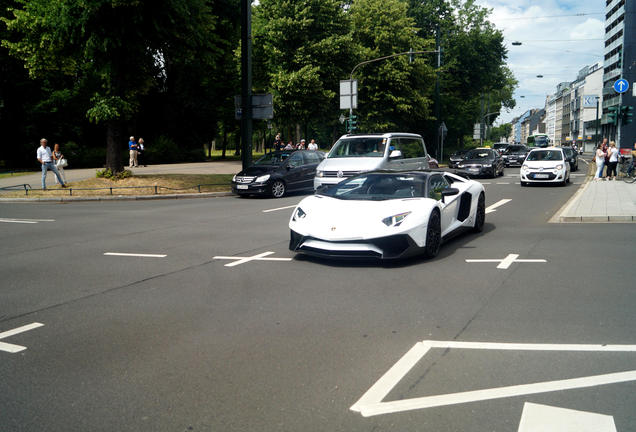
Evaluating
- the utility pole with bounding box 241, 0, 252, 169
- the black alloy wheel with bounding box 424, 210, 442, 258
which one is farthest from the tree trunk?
the black alloy wheel with bounding box 424, 210, 442, 258

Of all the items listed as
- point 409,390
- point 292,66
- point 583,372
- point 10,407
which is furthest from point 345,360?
point 292,66

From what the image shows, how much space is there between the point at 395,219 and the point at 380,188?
→ 51.3 inches

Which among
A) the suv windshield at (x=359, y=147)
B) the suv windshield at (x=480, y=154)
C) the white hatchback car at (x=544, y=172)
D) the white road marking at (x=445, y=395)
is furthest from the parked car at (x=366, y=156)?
the white road marking at (x=445, y=395)

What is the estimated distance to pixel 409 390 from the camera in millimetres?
3461

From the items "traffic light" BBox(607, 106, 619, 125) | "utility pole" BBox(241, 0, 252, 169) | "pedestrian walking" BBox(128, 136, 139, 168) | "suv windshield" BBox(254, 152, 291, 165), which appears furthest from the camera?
"pedestrian walking" BBox(128, 136, 139, 168)

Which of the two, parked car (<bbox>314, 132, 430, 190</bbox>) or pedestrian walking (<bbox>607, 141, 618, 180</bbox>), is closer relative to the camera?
parked car (<bbox>314, 132, 430, 190</bbox>)

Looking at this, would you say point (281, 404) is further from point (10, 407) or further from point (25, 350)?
point (25, 350)

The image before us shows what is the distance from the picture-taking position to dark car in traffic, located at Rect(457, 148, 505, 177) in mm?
26672

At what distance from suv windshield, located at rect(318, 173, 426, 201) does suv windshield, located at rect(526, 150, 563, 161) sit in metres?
16.3

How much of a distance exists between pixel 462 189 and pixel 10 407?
755cm

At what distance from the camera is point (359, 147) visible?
17016mm

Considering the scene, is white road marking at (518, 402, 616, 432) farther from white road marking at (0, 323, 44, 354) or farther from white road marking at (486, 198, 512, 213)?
white road marking at (486, 198, 512, 213)

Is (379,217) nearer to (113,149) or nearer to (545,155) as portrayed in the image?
(113,149)

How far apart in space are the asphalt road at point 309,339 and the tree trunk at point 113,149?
1240cm
